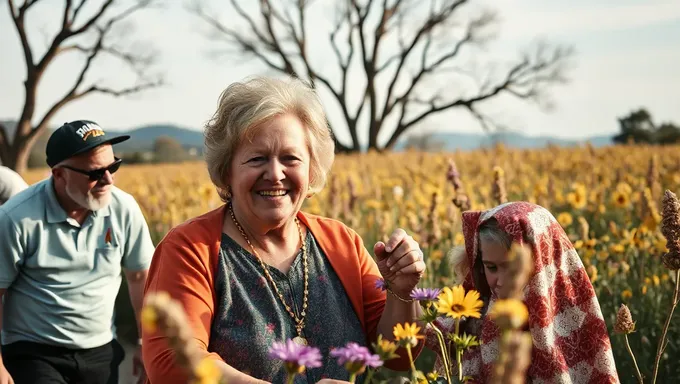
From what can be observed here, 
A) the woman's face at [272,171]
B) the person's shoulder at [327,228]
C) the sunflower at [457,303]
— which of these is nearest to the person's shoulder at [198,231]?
the woman's face at [272,171]

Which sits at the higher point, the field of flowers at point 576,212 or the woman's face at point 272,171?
the woman's face at point 272,171

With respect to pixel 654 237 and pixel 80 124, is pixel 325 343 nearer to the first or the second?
pixel 80 124

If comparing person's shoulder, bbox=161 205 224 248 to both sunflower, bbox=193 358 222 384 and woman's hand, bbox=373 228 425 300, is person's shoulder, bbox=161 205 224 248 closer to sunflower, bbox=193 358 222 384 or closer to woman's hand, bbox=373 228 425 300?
woman's hand, bbox=373 228 425 300

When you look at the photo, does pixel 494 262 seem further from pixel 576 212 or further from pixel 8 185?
pixel 576 212

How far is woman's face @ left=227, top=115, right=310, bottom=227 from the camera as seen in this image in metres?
2.30

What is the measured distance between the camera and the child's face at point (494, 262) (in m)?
2.26

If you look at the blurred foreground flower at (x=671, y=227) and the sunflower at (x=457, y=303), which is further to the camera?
the blurred foreground flower at (x=671, y=227)

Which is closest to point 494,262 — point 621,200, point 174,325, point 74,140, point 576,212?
point 174,325

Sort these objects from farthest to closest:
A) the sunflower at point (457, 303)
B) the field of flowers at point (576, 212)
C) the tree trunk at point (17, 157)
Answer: the tree trunk at point (17, 157) < the field of flowers at point (576, 212) < the sunflower at point (457, 303)

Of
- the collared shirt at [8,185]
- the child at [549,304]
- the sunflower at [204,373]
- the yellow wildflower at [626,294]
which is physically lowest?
the yellow wildflower at [626,294]

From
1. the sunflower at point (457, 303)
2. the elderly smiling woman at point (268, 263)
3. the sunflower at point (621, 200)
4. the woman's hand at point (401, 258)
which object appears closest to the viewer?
the sunflower at point (457, 303)

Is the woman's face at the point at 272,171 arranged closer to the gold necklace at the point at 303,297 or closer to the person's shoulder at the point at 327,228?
the gold necklace at the point at 303,297

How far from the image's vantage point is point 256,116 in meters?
2.28

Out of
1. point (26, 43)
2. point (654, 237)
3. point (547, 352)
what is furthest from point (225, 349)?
point (26, 43)
